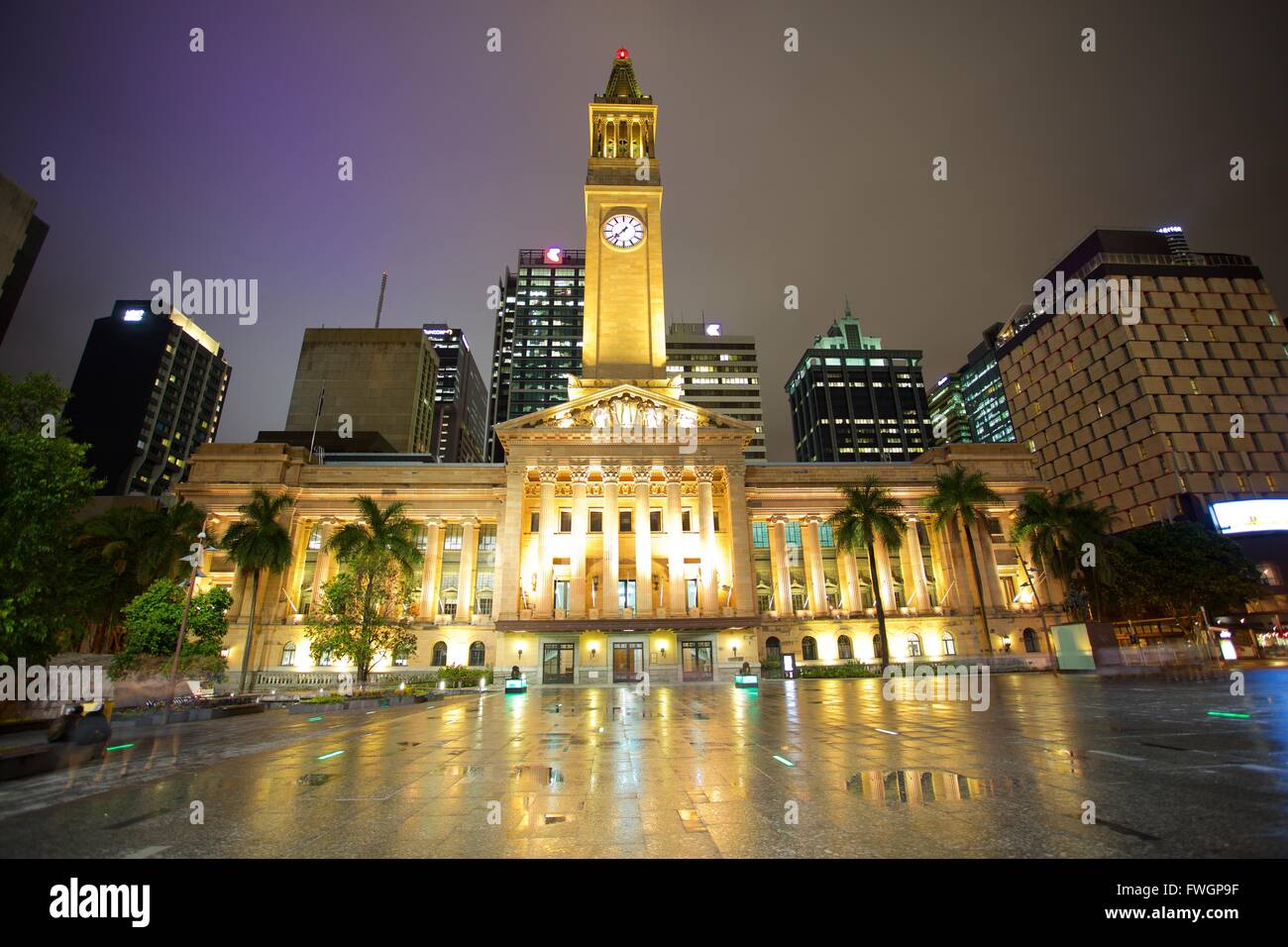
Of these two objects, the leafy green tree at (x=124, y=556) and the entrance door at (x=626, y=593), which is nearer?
the leafy green tree at (x=124, y=556)

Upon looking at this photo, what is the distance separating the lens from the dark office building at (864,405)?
155 m

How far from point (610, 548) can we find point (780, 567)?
57.1 feet

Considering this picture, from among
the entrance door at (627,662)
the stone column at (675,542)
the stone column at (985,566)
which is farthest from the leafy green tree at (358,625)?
the stone column at (985,566)

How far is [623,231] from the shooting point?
217 feet

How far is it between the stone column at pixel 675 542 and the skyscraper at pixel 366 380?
58.4m

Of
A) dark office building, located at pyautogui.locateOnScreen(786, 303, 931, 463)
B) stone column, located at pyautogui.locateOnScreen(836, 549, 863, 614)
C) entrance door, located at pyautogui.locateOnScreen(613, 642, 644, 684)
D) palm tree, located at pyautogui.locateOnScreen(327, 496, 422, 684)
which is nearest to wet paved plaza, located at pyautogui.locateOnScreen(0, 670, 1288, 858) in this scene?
palm tree, located at pyautogui.locateOnScreen(327, 496, 422, 684)

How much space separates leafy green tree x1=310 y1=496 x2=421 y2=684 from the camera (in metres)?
34.7

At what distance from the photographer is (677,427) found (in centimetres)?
5428

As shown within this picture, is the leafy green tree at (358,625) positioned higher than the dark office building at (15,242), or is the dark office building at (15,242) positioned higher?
the dark office building at (15,242)

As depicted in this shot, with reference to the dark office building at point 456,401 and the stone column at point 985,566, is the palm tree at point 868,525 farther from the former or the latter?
the dark office building at point 456,401

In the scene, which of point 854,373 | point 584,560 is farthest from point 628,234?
point 854,373
